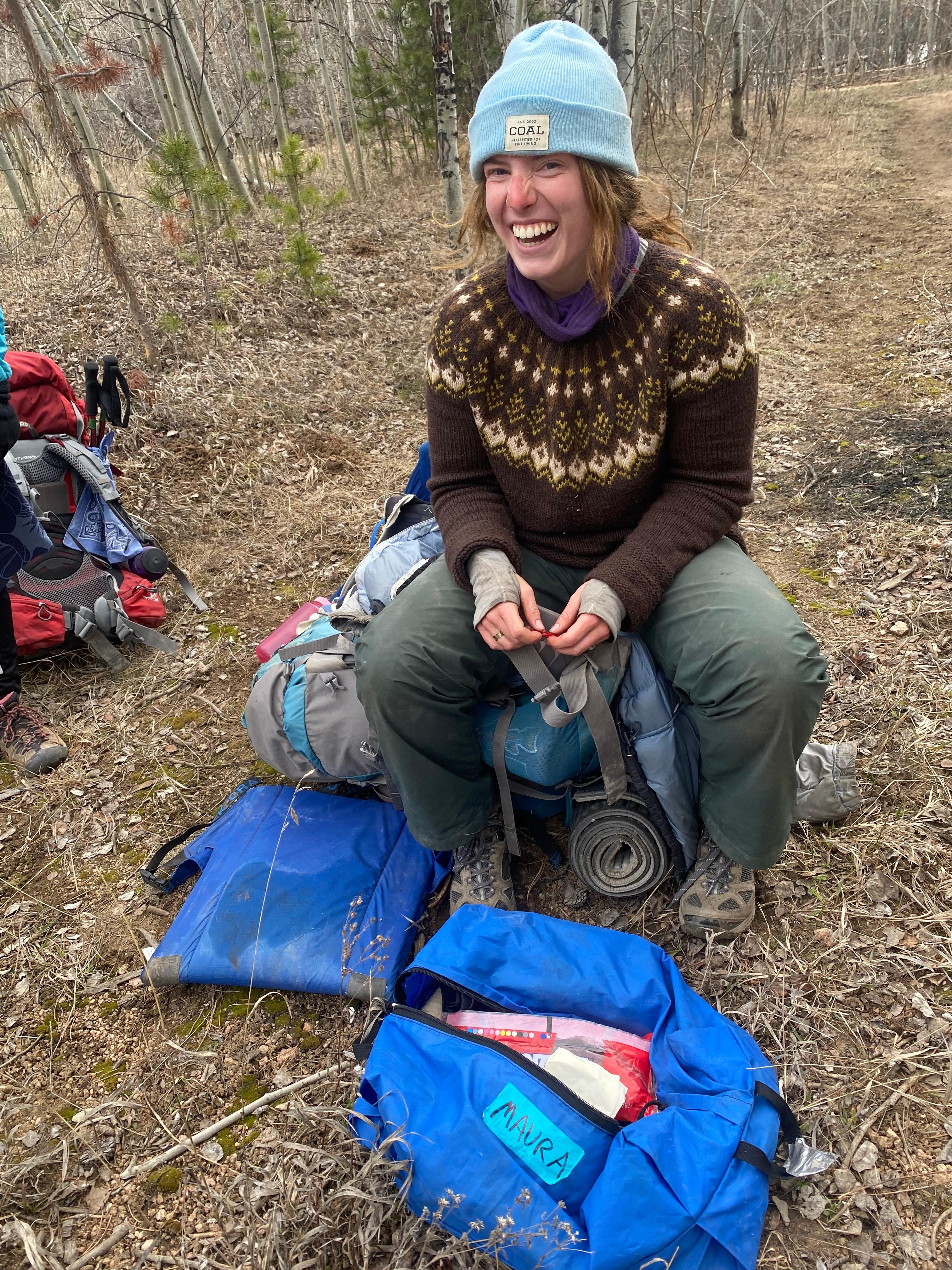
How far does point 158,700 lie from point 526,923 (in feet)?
6.20

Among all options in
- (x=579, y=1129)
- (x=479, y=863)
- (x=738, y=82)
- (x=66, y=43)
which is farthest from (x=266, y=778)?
(x=738, y=82)

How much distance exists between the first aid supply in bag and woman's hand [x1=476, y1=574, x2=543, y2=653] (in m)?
0.82

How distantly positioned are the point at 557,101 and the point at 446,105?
17.1ft

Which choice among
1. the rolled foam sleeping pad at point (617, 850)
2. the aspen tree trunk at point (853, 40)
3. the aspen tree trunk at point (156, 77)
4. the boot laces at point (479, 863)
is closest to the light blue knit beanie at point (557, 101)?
the rolled foam sleeping pad at point (617, 850)

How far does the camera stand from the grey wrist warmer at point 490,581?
1.76m

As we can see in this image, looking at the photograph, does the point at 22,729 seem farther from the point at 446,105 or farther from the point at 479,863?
the point at 446,105

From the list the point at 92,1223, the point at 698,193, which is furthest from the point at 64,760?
the point at 698,193

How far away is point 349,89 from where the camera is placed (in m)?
10.1

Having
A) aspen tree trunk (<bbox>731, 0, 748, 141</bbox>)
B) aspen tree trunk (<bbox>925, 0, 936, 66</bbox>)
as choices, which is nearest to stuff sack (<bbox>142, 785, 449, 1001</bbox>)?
aspen tree trunk (<bbox>731, 0, 748, 141</bbox>)

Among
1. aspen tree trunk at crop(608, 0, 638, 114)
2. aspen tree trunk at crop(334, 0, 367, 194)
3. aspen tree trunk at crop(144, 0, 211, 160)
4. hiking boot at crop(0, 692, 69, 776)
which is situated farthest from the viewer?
aspen tree trunk at crop(334, 0, 367, 194)

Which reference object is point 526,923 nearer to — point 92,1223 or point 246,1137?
point 246,1137

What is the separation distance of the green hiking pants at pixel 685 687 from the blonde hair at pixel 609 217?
699 mm

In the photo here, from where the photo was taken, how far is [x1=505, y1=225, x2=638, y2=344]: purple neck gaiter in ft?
5.72

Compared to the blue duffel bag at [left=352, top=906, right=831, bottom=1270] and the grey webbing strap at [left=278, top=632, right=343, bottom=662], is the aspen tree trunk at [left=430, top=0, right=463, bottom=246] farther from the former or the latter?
the blue duffel bag at [left=352, top=906, right=831, bottom=1270]
